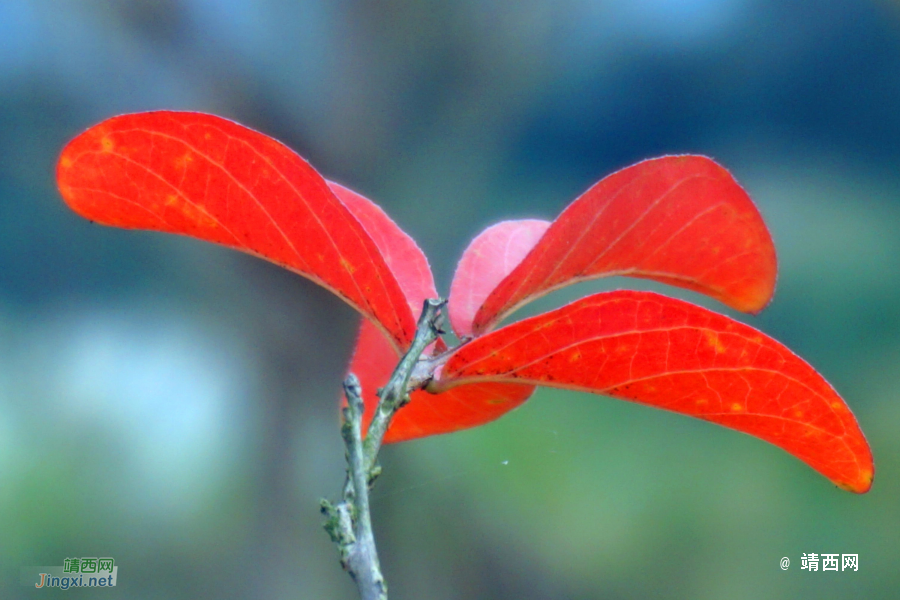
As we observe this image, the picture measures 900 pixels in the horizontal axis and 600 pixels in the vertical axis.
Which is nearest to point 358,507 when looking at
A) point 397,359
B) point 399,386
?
point 399,386

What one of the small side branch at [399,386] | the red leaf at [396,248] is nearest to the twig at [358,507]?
the small side branch at [399,386]

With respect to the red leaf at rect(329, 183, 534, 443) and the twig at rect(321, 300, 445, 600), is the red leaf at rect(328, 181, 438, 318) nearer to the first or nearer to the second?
the red leaf at rect(329, 183, 534, 443)

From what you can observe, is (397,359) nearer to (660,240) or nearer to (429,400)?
(429,400)

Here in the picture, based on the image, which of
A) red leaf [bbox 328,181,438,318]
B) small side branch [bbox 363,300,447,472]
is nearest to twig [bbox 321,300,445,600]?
small side branch [bbox 363,300,447,472]

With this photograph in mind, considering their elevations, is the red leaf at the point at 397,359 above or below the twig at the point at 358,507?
above

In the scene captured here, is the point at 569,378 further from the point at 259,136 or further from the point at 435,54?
the point at 435,54

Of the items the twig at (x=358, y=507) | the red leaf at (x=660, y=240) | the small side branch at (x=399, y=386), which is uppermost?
the red leaf at (x=660, y=240)

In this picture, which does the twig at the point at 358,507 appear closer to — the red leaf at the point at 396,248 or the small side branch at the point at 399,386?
the small side branch at the point at 399,386
